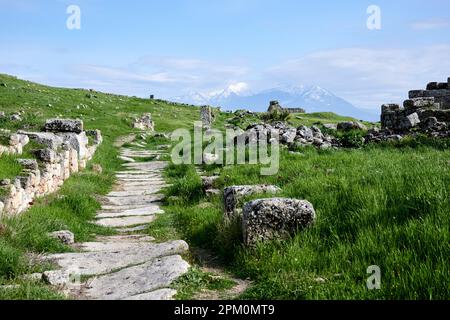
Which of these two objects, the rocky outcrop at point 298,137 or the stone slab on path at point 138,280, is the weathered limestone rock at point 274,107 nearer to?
the rocky outcrop at point 298,137

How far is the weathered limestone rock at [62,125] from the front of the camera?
51.0 feet

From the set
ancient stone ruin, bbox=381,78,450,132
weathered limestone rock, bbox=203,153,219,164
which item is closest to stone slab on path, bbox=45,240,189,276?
weathered limestone rock, bbox=203,153,219,164

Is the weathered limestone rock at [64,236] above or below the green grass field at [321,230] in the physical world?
below

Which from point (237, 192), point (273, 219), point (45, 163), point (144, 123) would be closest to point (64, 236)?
point (237, 192)

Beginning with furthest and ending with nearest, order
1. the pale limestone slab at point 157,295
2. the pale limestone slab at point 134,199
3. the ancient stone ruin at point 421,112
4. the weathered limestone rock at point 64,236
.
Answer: the ancient stone ruin at point 421,112 < the pale limestone slab at point 134,199 < the weathered limestone rock at point 64,236 < the pale limestone slab at point 157,295

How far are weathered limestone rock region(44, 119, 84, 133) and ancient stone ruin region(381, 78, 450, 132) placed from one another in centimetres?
1151

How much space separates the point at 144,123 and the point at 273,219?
26.6 metres

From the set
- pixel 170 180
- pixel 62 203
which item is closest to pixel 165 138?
pixel 170 180

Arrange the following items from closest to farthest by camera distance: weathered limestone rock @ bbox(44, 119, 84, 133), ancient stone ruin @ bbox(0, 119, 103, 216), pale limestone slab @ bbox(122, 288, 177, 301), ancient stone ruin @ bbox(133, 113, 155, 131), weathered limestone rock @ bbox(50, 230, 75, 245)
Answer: pale limestone slab @ bbox(122, 288, 177, 301), weathered limestone rock @ bbox(50, 230, 75, 245), ancient stone ruin @ bbox(0, 119, 103, 216), weathered limestone rock @ bbox(44, 119, 84, 133), ancient stone ruin @ bbox(133, 113, 155, 131)

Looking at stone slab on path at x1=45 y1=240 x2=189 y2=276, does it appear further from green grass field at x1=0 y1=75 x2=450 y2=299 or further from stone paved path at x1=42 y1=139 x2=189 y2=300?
green grass field at x1=0 y1=75 x2=450 y2=299

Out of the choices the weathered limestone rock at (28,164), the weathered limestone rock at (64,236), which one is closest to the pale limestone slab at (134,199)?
the weathered limestone rock at (28,164)

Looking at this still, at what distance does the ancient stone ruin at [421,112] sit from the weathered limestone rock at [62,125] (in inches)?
453

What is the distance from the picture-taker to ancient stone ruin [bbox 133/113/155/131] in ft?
101

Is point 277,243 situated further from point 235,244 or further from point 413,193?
point 413,193
